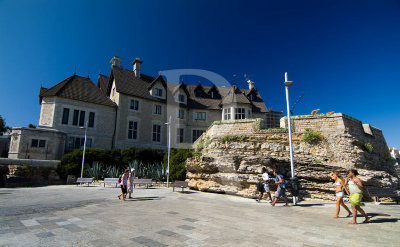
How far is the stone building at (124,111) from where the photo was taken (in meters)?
22.6

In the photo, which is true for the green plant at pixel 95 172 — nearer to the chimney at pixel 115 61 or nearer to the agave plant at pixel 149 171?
the agave plant at pixel 149 171

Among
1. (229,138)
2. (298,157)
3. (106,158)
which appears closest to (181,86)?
(106,158)

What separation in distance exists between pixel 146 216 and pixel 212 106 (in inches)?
1010

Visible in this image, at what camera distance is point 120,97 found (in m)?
26.4

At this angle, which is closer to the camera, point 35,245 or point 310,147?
point 35,245

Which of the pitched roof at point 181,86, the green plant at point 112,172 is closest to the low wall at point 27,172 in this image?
the green plant at point 112,172

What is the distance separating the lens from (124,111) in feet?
87.4

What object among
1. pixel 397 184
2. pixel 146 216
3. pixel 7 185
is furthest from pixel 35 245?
pixel 7 185

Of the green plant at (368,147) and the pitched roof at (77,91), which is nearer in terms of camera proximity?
the green plant at (368,147)

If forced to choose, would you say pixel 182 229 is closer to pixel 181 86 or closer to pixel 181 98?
pixel 181 98

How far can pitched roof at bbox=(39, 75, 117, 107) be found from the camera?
77.6ft

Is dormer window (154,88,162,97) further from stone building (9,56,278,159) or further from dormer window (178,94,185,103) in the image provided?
dormer window (178,94,185,103)

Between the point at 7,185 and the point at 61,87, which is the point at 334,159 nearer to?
the point at 7,185

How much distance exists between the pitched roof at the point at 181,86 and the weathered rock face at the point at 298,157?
1293cm
